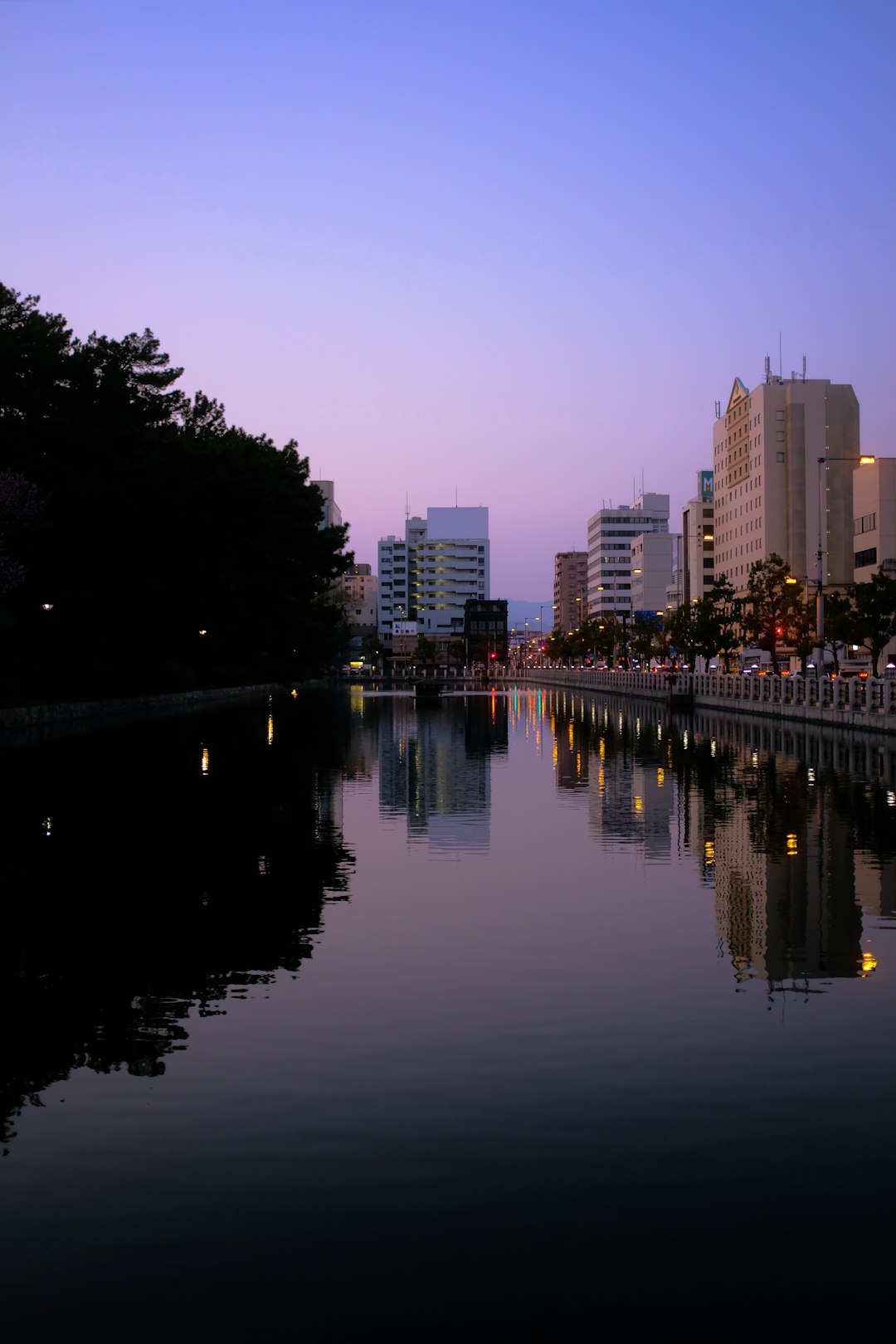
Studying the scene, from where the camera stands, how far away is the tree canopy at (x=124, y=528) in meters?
60.5

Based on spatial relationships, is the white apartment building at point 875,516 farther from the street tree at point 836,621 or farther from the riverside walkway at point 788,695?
the street tree at point 836,621

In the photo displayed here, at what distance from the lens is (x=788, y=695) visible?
216 ft

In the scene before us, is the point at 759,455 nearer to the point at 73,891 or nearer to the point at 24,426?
the point at 24,426

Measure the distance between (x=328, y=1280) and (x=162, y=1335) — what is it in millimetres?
732

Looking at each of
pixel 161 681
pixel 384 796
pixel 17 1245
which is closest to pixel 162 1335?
pixel 17 1245

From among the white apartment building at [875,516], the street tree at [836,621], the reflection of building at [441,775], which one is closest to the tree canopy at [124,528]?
the reflection of building at [441,775]

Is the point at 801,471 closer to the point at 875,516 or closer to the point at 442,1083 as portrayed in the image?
the point at 875,516

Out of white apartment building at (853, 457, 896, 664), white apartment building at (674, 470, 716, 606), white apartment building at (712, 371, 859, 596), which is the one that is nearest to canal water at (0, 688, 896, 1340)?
white apartment building at (853, 457, 896, 664)

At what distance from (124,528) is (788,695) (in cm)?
3262

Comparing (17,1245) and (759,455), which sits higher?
(759,455)

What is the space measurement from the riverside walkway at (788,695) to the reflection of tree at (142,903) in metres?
27.3

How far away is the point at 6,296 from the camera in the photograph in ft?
202

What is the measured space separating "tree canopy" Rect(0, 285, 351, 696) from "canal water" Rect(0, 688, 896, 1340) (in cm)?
3730

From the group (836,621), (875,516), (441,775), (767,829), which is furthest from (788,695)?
(875,516)
